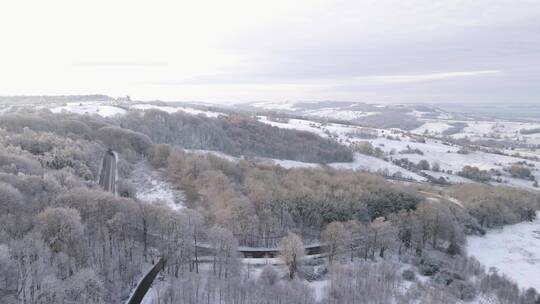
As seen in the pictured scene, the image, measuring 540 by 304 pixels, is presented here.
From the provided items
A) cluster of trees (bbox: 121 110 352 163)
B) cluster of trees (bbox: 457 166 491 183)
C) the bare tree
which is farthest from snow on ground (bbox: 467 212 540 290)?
cluster of trees (bbox: 121 110 352 163)

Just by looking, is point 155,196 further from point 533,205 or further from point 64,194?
point 533,205

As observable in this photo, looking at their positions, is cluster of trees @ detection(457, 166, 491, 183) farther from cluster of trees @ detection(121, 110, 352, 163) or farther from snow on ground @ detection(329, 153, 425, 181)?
cluster of trees @ detection(121, 110, 352, 163)

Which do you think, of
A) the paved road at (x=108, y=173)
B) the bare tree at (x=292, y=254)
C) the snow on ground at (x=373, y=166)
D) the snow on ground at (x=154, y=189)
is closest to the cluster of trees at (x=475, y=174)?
the snow on ground at (x=373, y=166)

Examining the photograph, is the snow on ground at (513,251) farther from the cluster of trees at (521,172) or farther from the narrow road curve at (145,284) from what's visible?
the cluster of trees at (521,172)

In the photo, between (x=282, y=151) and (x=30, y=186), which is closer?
(x=30, y=186)

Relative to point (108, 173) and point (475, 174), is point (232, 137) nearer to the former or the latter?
point (108, 173)

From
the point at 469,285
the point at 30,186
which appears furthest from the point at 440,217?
the point at 30,186
